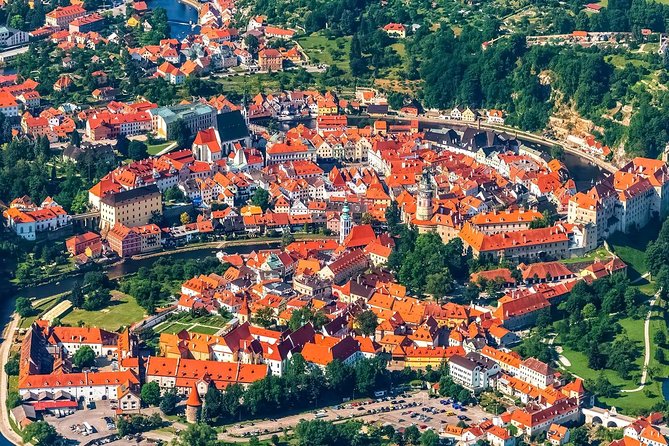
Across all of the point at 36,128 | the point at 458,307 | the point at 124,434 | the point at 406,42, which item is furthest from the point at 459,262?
the point at 406,42

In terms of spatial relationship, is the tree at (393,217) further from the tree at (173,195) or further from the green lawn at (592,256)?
the tree at (173,195)

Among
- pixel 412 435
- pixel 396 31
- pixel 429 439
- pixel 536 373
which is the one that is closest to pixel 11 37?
pixel 396 31

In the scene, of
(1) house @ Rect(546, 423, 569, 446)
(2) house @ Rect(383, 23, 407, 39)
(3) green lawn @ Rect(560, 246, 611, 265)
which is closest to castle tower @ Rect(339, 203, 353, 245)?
(3) green lawn @ Rect(560, 246, 611, 265)

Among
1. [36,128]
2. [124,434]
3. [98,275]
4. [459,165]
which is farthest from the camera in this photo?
[36,128]

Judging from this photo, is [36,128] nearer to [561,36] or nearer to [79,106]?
[79,106]

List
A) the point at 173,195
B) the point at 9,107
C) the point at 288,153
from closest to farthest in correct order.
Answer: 1. the point at 173,195
2. the point at 288,153
3. the point at 9,107

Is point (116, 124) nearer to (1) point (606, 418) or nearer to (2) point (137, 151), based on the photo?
(2) point (137, 151)
